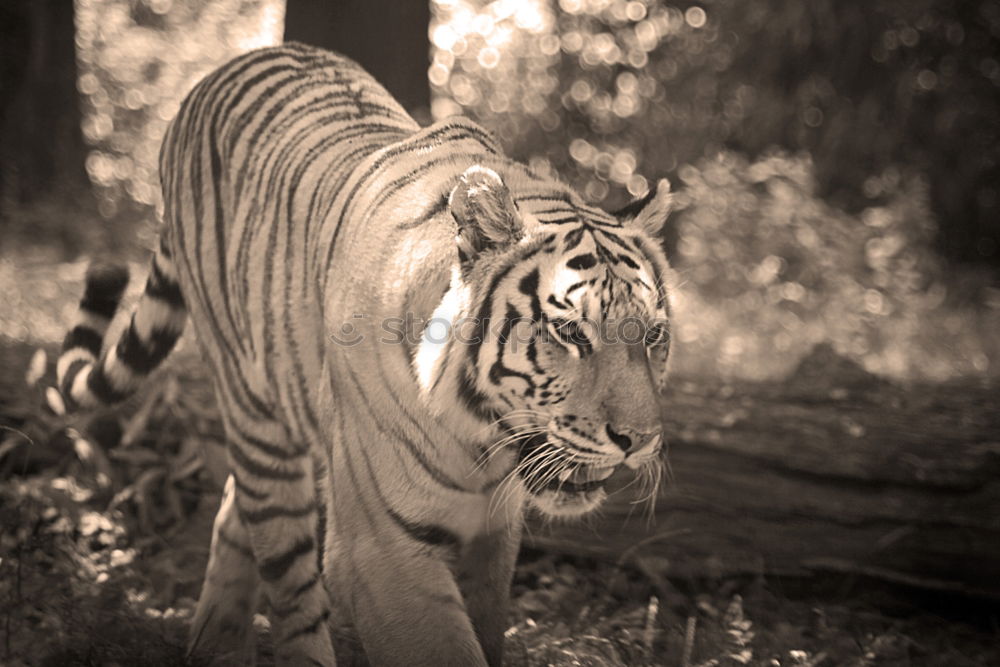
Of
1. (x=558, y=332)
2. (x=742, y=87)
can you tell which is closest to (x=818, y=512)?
(x=558, y=332)

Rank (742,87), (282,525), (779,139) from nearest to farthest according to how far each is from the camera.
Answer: (282,525)
(779,139)
(742,87)

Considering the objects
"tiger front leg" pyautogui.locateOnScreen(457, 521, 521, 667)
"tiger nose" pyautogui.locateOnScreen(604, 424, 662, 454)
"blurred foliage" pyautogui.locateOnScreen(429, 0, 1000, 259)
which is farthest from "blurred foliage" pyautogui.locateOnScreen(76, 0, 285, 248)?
"tiger nose" pyautogui.locateOnScreen(604, 424, 662, 454)

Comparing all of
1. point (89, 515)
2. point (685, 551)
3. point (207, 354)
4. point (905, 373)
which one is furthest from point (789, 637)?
point (905, 373)

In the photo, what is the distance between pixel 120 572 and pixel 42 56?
7261mm

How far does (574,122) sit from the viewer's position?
491 inches

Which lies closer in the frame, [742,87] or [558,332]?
[558,332]

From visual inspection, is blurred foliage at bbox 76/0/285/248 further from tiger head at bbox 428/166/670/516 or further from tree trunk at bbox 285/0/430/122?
tiger head at bbox 428/166/670/516

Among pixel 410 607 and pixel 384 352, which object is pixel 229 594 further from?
pixel 384 352

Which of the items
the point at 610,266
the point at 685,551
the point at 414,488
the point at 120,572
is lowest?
the point at 120,572

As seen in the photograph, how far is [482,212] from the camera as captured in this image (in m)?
2.77

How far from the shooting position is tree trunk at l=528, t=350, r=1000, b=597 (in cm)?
425

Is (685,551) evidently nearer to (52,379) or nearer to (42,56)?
(52,379)

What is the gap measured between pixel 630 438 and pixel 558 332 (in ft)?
1.13

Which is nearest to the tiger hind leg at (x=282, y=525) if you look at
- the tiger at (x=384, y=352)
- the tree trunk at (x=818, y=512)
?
the tiger at (x=384, y=352)
